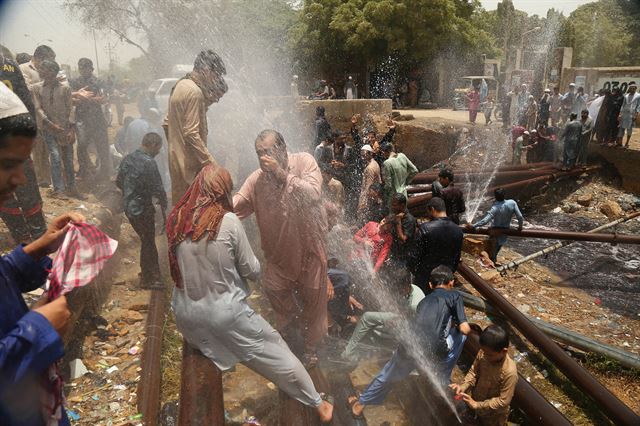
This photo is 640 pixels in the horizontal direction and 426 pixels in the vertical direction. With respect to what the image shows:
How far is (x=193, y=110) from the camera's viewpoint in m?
4.06

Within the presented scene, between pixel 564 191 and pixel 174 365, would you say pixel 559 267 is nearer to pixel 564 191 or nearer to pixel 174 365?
pixel 564 191

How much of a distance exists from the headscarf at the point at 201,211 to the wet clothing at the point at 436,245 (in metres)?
Answer: 2.32

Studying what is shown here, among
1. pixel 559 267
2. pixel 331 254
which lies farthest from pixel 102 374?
pixel 559 267

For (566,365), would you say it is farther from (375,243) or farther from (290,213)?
(290,213)

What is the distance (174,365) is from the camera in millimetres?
4188

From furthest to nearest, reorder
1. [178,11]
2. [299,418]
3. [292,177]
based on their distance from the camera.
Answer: [178,11]
[292,177]
[299,418]

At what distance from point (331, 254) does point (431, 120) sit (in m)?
10.5

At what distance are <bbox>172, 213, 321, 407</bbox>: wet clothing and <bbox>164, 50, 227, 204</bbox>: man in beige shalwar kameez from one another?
1729 mm

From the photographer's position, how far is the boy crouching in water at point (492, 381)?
290cm

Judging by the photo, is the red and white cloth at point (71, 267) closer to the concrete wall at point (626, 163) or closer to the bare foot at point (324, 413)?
the bare foot at point (324, 413)

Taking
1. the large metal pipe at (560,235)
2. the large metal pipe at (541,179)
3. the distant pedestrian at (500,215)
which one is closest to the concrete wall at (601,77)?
the large metal pipe at (541,179)

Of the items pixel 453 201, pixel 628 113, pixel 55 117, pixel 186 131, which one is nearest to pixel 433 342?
pixel 186 131

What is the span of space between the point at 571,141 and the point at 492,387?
34.6 ft

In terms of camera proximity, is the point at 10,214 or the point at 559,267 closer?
the point at 10,214
